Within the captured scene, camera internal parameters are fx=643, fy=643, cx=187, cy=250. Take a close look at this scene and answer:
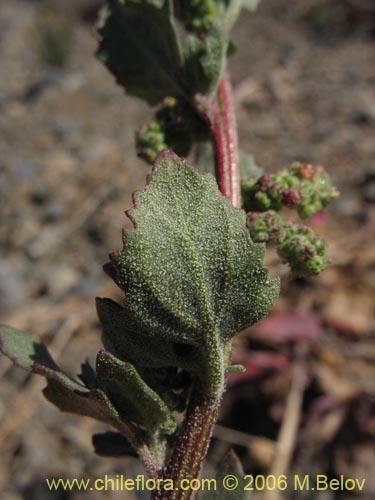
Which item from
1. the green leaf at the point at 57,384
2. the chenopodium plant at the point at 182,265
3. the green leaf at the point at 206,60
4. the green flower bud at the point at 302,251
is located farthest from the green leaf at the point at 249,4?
the green leaf at the point at 57,384

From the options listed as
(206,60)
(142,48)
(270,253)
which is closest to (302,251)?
(206,60)

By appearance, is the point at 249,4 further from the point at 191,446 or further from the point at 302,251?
the point at 191,446

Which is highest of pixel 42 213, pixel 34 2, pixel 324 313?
pixel 34 2

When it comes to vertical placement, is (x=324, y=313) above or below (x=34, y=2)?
below

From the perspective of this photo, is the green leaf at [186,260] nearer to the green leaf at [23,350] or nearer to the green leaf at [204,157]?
the green leaf at [23,350]

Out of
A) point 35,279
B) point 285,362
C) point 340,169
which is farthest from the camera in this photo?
point 340,169

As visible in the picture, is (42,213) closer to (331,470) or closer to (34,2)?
(331,470)

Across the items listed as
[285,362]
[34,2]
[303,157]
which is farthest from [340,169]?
[34,2]

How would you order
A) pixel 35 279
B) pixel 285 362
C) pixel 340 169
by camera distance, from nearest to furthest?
pixel 285 362 < pixel 35 279 < pixel 340 169
